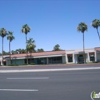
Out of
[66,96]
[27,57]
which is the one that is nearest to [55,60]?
[27,57]

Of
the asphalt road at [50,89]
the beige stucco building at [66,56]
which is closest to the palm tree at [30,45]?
the beige stucco building at [66,56]

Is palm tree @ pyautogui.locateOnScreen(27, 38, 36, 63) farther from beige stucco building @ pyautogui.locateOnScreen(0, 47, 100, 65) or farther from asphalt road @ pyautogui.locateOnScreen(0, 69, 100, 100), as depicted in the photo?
asphalt road @ pyautogui.locateOnScreen(0, 69, 100, 100)

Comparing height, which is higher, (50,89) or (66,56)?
(66,56)

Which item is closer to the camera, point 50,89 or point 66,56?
point 50,89

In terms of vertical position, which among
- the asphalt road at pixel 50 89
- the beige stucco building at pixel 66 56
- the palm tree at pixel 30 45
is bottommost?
the asphalt road at pixel 50 89

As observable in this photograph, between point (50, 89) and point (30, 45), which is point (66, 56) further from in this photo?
point (50, 89)

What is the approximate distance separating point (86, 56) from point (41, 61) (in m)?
14.6

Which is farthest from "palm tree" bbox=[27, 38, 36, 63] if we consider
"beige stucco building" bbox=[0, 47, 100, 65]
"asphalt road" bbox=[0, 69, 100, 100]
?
"asphalt road" bbox=[0, 69, 100, 100]

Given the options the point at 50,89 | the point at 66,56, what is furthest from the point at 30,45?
the point at 50,89

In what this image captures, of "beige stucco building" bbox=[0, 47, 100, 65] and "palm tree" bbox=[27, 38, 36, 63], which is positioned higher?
"palm tree" bbox=[27, 38, 36, 63]

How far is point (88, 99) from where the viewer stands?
23.8 feet

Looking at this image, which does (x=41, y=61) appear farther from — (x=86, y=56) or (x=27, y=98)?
(x=27, y=98)

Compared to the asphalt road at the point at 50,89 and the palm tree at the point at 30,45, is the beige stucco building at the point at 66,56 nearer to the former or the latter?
the palm tree at the point at 30,45

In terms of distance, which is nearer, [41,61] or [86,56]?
→ [86,56]
